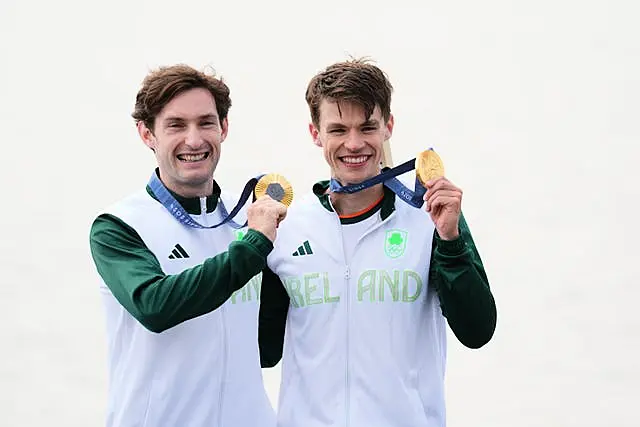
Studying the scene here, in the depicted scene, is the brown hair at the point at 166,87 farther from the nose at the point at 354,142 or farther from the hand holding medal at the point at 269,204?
the nose at the point at 354,142

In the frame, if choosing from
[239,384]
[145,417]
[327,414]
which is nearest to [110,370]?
[145,417]

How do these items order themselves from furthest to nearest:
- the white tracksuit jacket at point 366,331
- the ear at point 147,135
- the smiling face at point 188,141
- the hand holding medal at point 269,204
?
the ear at point 147,135 → the smiling face at point 188,141 → the white tracksuit jacket at point 366,331 → the hand holding medal at point 269,204

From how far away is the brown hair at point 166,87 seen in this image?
3230mm

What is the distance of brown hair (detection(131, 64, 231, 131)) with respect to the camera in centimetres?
323

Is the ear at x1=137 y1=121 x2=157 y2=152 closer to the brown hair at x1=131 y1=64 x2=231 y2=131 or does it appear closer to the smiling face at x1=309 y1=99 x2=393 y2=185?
the brown hair at x1=131 y1=64 x2=231 y2=131

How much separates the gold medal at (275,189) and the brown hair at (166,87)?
36cm

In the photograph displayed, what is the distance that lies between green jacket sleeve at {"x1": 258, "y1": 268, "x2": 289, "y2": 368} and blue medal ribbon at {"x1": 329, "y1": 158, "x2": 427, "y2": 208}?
0.40 m

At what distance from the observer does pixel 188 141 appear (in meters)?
3.19

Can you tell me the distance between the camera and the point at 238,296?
10.7 feet

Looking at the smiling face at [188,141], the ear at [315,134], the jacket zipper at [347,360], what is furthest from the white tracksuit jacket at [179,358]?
the ear at [315,134]

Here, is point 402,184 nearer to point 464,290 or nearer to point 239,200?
point 464,290

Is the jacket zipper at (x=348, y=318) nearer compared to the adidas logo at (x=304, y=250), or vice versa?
the jacket zipper at (x=348, y=318)

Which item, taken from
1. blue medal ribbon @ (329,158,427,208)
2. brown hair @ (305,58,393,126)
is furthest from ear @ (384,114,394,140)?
blue medal ribbon @ (329,158,427,208)

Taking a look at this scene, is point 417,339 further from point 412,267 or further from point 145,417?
point 145,417
